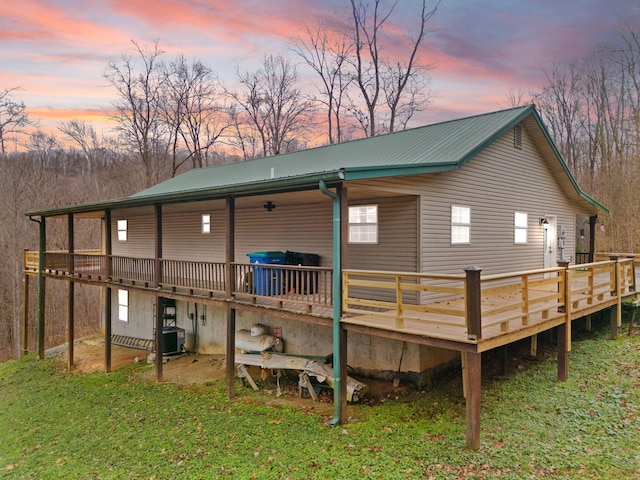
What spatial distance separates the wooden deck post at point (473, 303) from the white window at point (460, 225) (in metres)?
4.41

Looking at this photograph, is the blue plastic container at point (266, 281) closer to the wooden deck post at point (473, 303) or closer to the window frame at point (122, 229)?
the wooden deck post at point (473, 303)

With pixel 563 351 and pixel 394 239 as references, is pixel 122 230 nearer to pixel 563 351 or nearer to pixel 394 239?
pixel 394 239

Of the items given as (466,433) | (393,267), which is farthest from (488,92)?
(466,433)

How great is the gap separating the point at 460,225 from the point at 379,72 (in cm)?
1992

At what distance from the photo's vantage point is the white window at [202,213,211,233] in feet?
47.9

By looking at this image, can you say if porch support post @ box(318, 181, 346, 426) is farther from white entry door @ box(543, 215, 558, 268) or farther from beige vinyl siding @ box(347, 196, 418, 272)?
white entry door @ box(543, 215, 558, 268)

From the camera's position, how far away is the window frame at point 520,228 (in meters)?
12.1

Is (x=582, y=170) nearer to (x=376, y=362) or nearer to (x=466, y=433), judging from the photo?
(x=376, y=362)

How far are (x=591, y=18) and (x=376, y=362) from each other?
2774cm

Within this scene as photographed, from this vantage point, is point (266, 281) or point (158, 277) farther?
point (158, 277)

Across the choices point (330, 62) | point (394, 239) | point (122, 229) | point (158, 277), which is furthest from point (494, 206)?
point (330, 62)

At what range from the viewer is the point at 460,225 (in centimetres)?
1016

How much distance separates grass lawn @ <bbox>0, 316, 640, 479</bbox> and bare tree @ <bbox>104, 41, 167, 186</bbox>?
21.8 m

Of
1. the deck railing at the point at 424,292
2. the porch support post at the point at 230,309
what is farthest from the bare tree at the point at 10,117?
the porch support post at the point at 230,309
